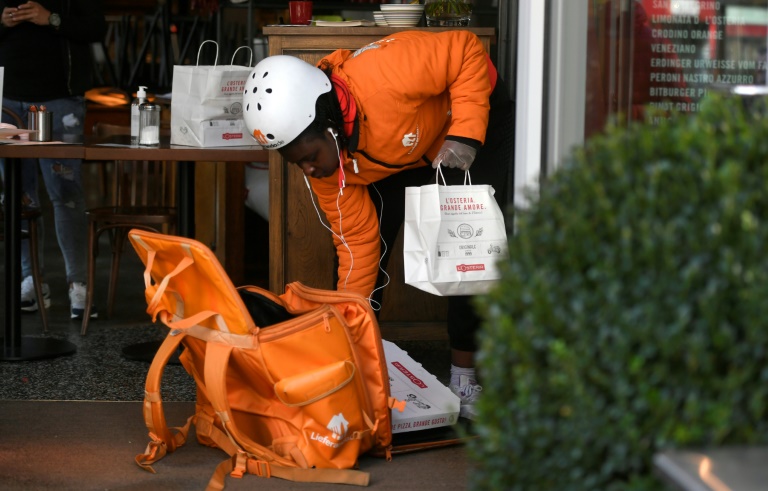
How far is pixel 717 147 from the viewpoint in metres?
1.51

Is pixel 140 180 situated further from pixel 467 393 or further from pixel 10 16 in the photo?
pixel 467 393

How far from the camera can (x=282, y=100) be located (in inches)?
115

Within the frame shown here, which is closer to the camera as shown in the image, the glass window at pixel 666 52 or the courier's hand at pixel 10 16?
the glass window at pixel 666 52

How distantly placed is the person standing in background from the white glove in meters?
2.12

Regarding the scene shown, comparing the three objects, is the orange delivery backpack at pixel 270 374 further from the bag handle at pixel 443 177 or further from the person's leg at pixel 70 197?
the person's leg at pixel 70 197

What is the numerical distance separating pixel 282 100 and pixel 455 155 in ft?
1.77

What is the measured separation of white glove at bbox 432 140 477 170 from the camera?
3.07m

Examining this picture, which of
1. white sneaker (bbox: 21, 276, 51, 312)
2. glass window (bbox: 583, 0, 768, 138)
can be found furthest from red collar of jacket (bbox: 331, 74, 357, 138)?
white sneaker (bbox: 21, 276, 51, 312)

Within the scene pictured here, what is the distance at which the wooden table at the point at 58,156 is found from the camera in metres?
3.73

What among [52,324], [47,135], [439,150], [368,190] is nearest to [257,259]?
[52,324]

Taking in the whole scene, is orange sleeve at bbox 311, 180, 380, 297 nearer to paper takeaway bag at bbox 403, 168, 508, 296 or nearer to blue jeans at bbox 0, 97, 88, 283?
paper takeaway bag at bbox 403, 168, 508, 296

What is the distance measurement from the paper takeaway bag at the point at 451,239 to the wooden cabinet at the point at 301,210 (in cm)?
105

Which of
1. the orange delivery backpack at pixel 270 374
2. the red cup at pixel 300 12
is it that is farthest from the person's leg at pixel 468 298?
the red cup at pixel 300 12

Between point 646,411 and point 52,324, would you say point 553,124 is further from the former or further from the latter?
point 52,324
